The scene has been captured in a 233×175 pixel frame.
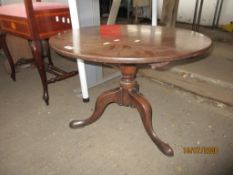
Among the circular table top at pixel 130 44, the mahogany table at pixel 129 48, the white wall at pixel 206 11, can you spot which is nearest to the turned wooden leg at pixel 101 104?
the mahogany table at pixel 129 48

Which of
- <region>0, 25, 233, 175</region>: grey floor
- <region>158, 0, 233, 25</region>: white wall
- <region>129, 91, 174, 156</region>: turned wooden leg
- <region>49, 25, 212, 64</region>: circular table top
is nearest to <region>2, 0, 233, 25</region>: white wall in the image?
<region>158, 0, 233, 25</region>: white wall

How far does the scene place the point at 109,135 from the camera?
4.33ft

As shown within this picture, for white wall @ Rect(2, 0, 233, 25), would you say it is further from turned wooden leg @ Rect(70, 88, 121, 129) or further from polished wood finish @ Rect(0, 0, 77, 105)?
turned wooden leg @ Rect(70, 88, 121, 129)

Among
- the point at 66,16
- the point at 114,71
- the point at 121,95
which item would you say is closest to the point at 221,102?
the point at 121,95

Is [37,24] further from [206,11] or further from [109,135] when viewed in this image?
[206,11]

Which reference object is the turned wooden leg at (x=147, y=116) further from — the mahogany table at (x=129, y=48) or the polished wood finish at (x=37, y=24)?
the polished wood finish at (x=37, y=24)

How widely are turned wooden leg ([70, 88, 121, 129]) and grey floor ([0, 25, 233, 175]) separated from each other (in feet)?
0.15

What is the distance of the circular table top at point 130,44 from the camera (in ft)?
2.52

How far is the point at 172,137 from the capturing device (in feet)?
4.25

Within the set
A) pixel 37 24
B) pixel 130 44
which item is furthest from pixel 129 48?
pixel 37 24

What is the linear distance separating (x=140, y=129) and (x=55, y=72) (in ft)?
3.27

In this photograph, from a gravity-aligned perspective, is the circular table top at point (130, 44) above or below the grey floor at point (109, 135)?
above

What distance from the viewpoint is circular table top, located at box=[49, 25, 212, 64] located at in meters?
0.77

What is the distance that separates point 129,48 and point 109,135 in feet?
2.15
